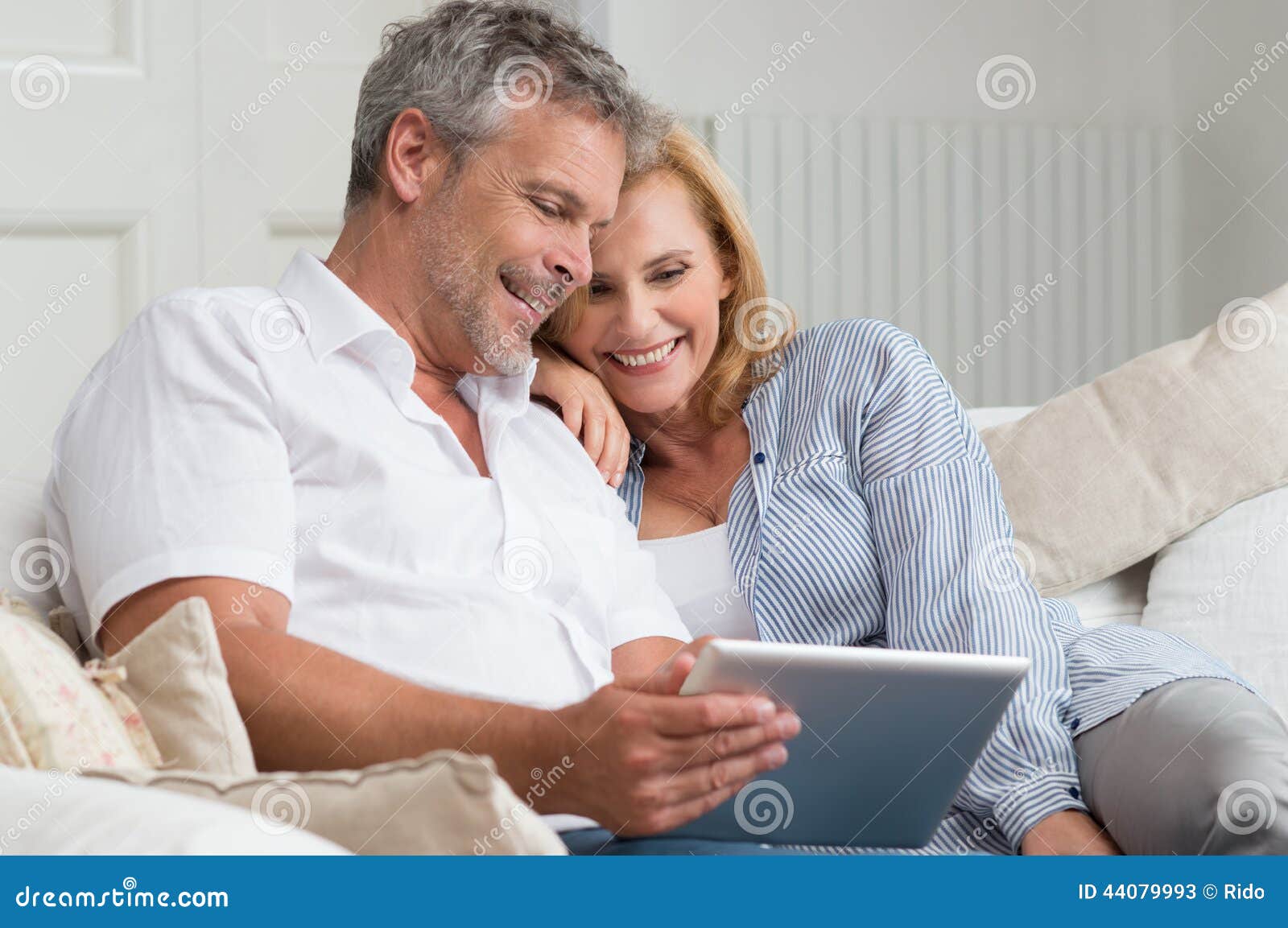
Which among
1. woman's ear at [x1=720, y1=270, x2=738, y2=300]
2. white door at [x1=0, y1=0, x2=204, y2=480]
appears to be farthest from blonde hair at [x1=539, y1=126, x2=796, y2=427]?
white door at [x1=0, y1=0, x2=204, y2=480]

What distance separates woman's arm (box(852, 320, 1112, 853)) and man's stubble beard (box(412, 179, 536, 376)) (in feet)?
1.48

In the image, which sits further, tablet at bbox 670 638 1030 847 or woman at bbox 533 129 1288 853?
woman at bbox 533 129 1288 853

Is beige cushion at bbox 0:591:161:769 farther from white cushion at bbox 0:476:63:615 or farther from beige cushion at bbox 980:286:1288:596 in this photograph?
beige cushion at bbox 980:286:1288:596

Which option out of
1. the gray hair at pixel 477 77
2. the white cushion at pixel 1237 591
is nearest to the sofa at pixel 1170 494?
the white cushion at pixel 1237 591

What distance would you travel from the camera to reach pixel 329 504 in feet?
3.84

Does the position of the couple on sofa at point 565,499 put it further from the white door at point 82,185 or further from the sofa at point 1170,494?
the white door at point 82,185

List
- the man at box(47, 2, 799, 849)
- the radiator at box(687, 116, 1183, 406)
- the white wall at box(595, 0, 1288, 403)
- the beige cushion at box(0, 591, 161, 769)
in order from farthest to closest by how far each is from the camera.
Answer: the radiator at box(687, 116, 1183, 406)
the white wall at box(595, 0, 1288, 403)
the man at box(47, 2, 799, 849)
the beige cushion at box(0, 591, 161, 769)

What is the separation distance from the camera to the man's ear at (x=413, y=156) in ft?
4.50

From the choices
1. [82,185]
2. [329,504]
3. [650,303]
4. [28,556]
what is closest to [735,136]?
[82,185]

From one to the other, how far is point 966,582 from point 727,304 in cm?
53

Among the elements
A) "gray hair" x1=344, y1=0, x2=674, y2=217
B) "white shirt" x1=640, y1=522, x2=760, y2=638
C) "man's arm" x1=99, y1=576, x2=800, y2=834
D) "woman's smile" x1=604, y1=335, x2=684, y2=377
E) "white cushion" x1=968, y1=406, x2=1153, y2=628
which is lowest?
"white cushion" x1=968, y1=406, x2=1153, y2=628

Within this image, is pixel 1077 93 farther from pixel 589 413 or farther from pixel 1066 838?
pixel 1066 838

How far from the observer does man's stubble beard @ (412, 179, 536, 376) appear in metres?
1.35
